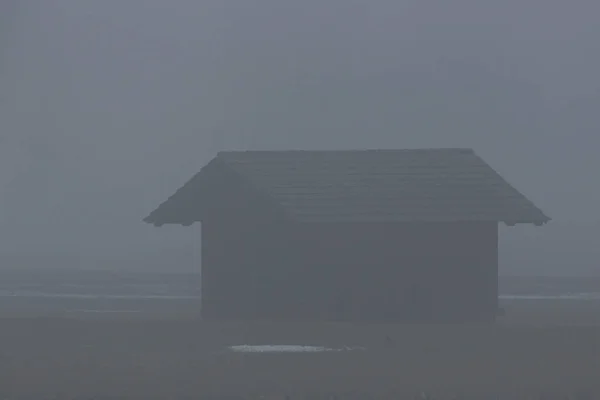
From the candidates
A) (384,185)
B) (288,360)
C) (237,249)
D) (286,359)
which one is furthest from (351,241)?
(288,360)

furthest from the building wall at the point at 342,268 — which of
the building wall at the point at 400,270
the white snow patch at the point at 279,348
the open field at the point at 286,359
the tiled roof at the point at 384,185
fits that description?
the white snow patch at the point at 279,348

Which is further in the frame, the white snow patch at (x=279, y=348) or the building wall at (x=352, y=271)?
the building wall at (x=352, y=271)

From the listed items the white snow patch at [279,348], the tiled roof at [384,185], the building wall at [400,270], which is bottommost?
the white snow patch at [279,348]

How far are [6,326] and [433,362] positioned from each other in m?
15.1

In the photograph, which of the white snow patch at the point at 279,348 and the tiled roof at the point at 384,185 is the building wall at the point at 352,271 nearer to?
the tiled roof at the point at 384,185

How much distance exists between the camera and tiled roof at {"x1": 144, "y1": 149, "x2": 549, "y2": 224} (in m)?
30.9

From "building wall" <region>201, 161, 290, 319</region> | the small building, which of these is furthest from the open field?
the small building

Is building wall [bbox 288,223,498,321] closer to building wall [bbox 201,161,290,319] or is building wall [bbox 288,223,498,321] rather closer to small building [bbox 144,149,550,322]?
small building [bbox 144,149,550,322]

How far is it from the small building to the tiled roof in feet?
0.14

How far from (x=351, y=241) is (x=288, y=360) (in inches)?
409

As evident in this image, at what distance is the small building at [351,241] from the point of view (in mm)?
30875

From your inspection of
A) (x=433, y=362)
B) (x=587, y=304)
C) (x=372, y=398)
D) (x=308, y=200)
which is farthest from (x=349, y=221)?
(x=587, y=304)

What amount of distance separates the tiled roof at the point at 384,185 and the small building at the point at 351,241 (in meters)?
0.04

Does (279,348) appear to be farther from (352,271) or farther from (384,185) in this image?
(384,185)
